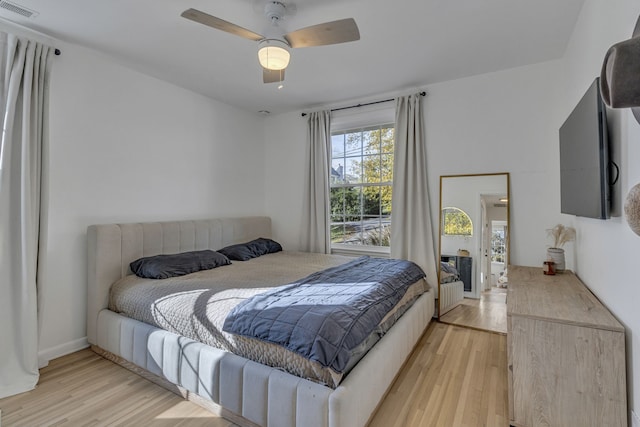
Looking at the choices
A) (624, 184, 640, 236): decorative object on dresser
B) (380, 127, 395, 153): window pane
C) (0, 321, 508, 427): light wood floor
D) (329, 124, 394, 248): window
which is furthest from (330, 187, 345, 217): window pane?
(624, 184, 640, 236): decorative object on dresser

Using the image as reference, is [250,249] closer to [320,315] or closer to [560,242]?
[320,315]

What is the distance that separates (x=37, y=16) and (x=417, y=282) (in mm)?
3835

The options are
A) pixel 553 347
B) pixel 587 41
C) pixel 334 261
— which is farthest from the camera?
pixel 334 261

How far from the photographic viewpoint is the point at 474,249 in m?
3.29

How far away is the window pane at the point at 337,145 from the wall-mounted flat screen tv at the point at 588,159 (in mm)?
2552

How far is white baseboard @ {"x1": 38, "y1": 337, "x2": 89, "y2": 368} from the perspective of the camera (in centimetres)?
241

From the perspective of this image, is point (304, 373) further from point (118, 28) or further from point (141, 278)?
point (118, 28)

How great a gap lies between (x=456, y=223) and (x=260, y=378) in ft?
8.82

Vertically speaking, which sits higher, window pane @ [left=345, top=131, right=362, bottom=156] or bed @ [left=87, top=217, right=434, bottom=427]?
window pane @ [left=345, top=131, right=362, bottom=156]

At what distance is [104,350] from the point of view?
2.55m

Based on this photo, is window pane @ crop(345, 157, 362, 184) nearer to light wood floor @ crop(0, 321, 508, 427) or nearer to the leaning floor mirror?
the leaning floor mirror

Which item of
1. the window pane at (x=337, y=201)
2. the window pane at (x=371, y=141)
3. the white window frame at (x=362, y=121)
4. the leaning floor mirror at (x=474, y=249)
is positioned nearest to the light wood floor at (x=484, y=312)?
the leaning floor mirror at (x=474, y=249)

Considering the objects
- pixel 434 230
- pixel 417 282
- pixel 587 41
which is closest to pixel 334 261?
pixel 417 282

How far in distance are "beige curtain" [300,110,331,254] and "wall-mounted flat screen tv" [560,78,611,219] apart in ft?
8.49
